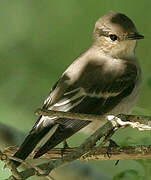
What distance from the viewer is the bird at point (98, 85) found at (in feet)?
14.9

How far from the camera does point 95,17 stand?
295 inches

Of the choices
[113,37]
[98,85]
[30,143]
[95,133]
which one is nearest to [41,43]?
[113,37]

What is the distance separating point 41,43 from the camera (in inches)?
303

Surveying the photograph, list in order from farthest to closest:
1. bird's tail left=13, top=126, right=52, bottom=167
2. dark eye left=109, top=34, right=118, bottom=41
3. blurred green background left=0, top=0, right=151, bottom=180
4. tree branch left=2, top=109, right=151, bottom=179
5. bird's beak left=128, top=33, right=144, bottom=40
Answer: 1. blurred green background left=0, top=0, right=151, bottom=180
2. dark eye left=109, top=34, right=118, bottom=41
3. bird's beak left=128, top=33, right=144, bottom=40
4. bird's tail left=13, top=126, right=52, bottom=167
5. tree branch left=2, top=109, right=151, bottom=179

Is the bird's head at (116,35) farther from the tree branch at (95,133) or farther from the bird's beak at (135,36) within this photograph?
the tree branch at (95,133)

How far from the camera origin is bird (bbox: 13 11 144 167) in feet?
14.9

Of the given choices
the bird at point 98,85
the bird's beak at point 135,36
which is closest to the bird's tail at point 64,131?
the bird at point 98,85

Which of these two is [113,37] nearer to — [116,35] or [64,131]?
[116,35]

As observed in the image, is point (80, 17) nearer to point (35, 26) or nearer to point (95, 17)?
point (95, 17)

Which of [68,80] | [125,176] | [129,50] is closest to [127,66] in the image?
[129,50]

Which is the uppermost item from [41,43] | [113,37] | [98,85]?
[113,37]

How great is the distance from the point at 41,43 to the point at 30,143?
3.48 meters

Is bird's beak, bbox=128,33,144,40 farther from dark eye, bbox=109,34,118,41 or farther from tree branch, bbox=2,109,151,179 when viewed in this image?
tree branch, bbox=2,109,151,179

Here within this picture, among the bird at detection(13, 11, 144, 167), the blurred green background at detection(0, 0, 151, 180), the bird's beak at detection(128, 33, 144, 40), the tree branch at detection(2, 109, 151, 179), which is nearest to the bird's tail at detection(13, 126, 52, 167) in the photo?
the bird at detection(13, 11, 144, 167)
